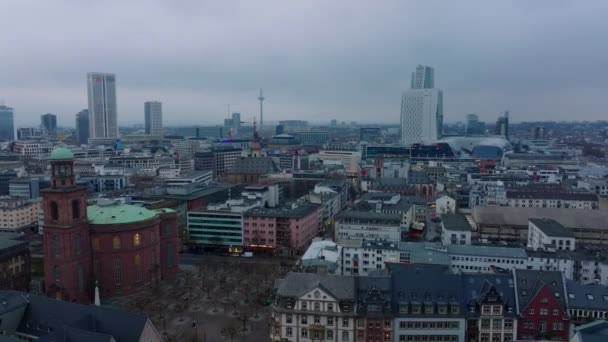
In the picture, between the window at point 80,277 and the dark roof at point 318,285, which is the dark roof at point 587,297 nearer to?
the dark roof at point 318,285

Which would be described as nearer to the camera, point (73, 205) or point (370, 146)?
point (73, 205)

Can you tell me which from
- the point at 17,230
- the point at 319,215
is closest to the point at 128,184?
the point at 17,230

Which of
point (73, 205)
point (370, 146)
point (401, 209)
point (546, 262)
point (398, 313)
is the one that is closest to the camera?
point (398, 313)

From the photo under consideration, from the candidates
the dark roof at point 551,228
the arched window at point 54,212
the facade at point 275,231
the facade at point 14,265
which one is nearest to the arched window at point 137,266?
the arched window at point 54,212

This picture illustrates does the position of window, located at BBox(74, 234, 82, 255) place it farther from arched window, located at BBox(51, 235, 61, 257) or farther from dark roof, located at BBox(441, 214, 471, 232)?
dark roof, located at BBox(441, 214, 471, 232)

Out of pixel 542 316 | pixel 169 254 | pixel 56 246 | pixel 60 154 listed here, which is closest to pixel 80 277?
pixel 56 246

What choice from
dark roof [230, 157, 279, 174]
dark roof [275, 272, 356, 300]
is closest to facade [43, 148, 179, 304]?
Answer: dark roof [275, 272, 356, 300]

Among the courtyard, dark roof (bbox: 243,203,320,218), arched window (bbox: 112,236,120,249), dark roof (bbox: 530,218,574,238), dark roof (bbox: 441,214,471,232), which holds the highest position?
arched window (bbox: 112,236,120,249)

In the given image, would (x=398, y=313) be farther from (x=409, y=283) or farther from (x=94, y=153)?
(x=94, y=153)
